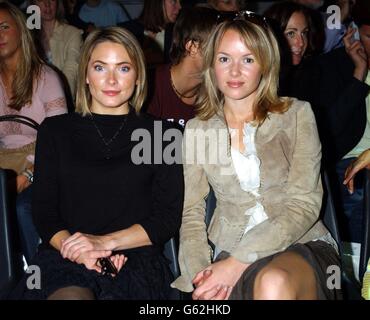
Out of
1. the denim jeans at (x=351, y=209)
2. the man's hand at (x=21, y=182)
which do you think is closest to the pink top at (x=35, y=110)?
the man's hand at (x=21, y=182)

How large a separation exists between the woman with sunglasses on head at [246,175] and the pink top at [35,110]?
0.87 m

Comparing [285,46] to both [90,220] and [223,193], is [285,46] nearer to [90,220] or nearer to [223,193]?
[223,193]

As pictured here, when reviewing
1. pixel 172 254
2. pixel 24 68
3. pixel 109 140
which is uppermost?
pixel 24 68

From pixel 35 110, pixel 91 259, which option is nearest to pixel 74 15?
pixel 35 110

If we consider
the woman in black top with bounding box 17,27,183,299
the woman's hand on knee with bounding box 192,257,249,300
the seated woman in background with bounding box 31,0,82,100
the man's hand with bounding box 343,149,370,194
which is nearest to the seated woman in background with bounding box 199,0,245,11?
the seated woman in background with bounding box 31,0,82,100

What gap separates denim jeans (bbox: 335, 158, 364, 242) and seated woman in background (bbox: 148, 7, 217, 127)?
2.60 ft

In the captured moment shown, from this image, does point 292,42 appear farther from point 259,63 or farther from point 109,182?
point 109,182

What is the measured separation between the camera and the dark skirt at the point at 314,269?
7.09 feet

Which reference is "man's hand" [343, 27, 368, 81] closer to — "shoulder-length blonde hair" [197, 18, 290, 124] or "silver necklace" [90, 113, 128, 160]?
"shoulder-length blonde hair" [197, 18, 290, 124]

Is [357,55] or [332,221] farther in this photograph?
[357,55]

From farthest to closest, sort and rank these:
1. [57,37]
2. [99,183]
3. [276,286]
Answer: [57,37]
[99,183]
[276,286]

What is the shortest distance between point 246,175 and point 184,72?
2.89ft

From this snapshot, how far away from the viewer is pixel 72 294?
6.93 ft

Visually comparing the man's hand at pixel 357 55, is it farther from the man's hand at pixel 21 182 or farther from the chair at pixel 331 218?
the man's hand at pixel 21 182
